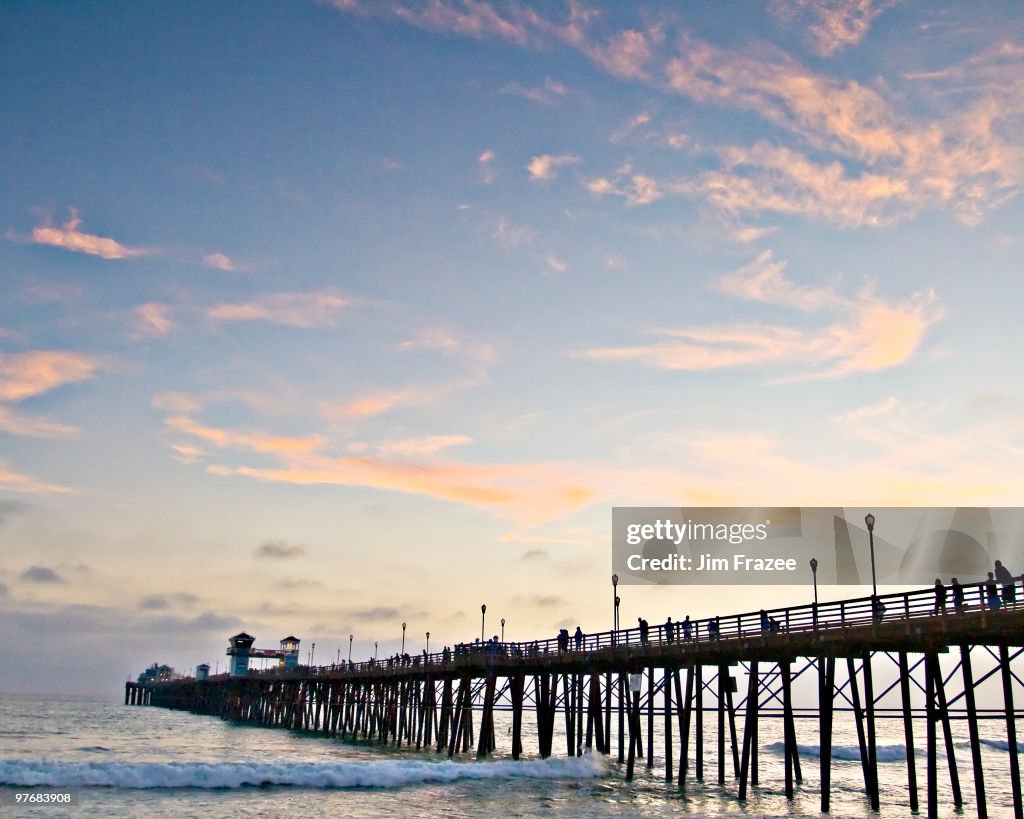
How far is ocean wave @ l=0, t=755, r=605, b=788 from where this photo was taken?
32.6 m

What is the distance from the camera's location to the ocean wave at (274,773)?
3259 centimetres

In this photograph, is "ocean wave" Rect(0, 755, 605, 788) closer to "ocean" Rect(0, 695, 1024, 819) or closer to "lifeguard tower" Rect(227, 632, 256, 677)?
"ocean" Rect(0, 695, 1024, 819)

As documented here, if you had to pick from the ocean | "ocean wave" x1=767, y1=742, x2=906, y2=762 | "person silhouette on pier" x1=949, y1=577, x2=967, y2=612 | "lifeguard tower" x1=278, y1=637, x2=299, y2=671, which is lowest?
"ocean wave" x1=767, y1=742, x2=906, y2=762

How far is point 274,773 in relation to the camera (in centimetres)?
3525

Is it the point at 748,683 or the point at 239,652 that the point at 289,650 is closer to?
the point at 239,652

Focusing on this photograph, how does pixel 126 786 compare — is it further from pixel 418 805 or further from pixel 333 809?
pixel 418 805

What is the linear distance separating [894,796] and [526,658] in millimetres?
17069

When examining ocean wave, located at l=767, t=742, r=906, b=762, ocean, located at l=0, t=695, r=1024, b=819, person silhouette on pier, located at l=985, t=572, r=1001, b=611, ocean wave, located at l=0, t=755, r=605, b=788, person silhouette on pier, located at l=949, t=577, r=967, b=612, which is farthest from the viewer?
ocean wave, located at l=767, t=742, r=906, b=762

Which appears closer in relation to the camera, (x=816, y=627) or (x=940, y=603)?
(x=940, y=603)

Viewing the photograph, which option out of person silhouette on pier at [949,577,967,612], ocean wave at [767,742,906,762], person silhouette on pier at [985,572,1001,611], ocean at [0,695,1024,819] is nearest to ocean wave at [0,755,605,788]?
ocean at [0,695,1024,819]

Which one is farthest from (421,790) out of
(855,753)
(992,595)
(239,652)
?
(239,652)

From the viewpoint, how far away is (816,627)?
2567cm

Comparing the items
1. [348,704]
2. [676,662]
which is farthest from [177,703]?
[676,662]

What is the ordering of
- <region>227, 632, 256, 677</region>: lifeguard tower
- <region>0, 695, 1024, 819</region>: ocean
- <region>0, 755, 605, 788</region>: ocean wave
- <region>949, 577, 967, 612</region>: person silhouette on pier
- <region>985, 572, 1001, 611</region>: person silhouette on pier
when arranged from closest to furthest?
<region>985, 572, 1001, 611</region>: person silhouette on pier → <region>949, 577, 967, 612</region>: person silhouette on pier → <region>0, 695, 1024, 819</region>: ocean → <region>0, 755, 605, 788</region>: ocean wave → <region>227, 632, 256, 677</region>: lifeguard tower
